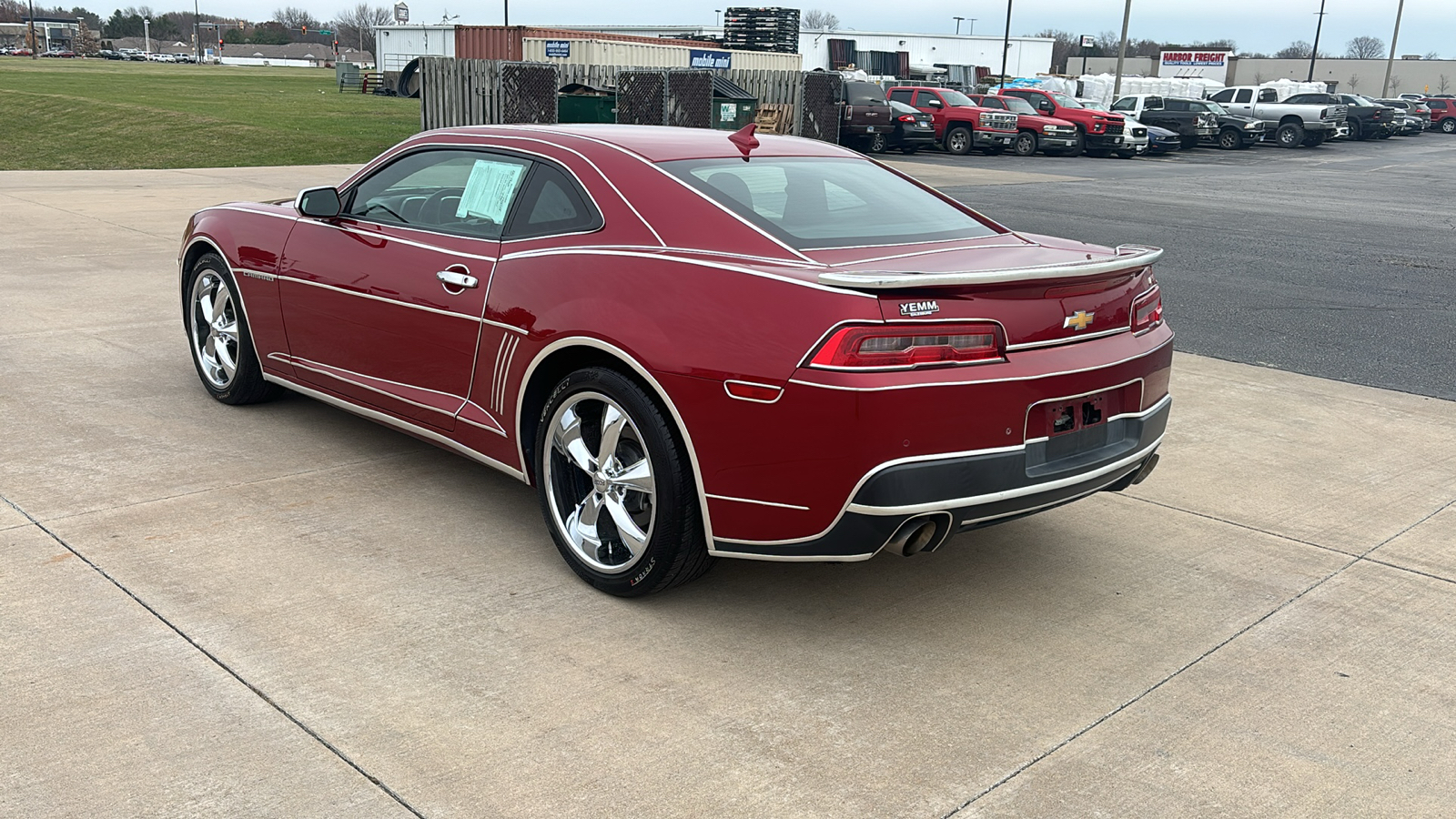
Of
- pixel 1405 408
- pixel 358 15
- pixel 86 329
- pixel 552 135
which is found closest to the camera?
pixel 552 135

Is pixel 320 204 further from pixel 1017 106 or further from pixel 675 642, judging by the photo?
pixel 1017 106

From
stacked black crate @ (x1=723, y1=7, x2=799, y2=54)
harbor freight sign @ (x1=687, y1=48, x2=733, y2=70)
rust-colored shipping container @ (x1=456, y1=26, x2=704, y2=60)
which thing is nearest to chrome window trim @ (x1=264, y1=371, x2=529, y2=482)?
harbor freight sign @ (x1=687, y1=48, x2=733, y2=70)

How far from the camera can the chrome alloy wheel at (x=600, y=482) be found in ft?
12.9

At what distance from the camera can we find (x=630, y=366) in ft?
12.5

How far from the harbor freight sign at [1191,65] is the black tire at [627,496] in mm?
82335

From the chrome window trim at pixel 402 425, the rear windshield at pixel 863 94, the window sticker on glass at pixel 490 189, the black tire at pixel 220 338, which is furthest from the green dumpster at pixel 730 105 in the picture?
the window sticker on glass at pixel 490 189

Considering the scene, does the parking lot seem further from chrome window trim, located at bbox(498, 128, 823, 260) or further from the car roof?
the car roof

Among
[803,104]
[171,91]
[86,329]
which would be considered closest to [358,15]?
[171,91]

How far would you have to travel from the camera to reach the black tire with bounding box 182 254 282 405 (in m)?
5.84

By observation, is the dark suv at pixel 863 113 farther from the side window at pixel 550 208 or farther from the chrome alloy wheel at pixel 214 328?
the side window at pixel 550 208

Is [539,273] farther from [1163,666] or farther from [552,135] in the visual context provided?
[1163,666]

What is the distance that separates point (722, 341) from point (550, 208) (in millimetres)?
1118

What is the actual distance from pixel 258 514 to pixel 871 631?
2344mm

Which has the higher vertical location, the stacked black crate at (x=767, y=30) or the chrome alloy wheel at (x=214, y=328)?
the stacked black crate at (x=767, y=30)
